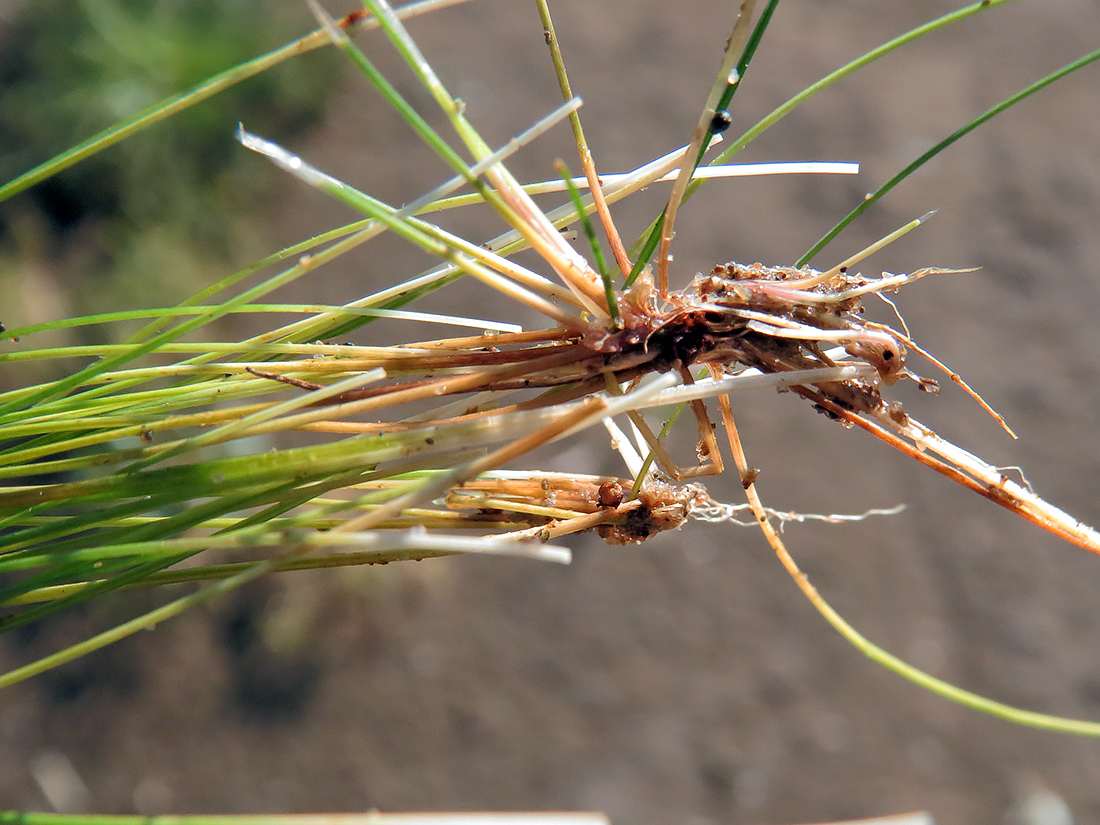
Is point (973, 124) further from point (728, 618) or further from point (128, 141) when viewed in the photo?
point (128, 141)

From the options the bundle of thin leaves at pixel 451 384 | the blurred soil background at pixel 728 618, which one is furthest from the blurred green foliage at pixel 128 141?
the bundle of thin leaves at pixel 451 384

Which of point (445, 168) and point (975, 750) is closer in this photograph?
point (975, 750)

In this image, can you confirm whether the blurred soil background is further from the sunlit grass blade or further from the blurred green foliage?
the sunlit grass blade

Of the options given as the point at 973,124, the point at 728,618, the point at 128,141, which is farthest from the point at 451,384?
the point at 128,141

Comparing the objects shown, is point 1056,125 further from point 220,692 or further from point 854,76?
point 220,692

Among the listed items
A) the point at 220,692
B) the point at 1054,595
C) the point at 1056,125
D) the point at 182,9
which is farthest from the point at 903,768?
the point at 182,9

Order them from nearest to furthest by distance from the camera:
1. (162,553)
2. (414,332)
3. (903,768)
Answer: (162,553)
(903,768)
(414,332)

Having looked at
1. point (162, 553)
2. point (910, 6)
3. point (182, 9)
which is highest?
point (182, 9)
